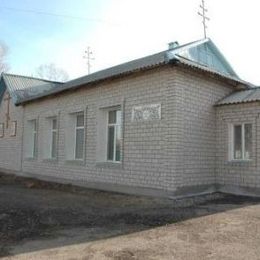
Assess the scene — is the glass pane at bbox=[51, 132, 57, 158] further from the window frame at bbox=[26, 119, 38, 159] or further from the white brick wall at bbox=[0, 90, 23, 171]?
the white brick wall at bbox=[0, 90, 23, 171]

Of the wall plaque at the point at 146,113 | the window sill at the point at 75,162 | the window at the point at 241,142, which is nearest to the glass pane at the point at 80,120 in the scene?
the window sill at the point at 75,162

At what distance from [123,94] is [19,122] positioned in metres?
8.67

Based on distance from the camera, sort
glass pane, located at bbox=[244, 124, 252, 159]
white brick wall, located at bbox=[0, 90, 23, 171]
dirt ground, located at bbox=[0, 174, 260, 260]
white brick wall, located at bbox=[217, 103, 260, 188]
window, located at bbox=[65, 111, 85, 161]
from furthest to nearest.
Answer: white brick wall, located at bbox=[0, 90, 23, 171] < window, located at bbox=[65, 111, 85, 161] < glass pane, located at bbox=[244, 124, 252, 159] < white brick wall, located at bbox=[217, 103, 260, 188] < dirt ground, located at bbox=[0, 174, 260, 260]

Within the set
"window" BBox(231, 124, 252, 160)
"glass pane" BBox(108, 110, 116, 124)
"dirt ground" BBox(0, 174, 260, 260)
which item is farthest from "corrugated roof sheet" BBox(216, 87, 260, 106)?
"glass pane" BBox(108, 110, 116, 124)

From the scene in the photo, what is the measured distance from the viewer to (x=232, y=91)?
13.1m

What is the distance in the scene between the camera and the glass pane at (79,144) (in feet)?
49.1

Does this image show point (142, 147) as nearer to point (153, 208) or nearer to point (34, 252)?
point (153, 208)

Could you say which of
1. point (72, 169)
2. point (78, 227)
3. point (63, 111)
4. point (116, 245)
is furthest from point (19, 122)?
point (116, 245)

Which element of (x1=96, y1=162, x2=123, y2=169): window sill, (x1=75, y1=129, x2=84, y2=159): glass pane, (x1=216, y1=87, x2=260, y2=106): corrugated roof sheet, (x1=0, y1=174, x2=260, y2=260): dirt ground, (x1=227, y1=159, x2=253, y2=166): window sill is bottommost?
(x1=0, y1=174, x2=260, y2=260): dirt ground

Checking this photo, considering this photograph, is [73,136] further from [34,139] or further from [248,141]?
[248,141]

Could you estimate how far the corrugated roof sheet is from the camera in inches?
453

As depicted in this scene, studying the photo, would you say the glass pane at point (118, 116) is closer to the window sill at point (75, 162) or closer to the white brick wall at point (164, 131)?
the white brick wall at point (164, 131)

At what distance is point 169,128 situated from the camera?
35.4ft

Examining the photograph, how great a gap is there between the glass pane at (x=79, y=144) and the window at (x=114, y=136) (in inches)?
67.9
